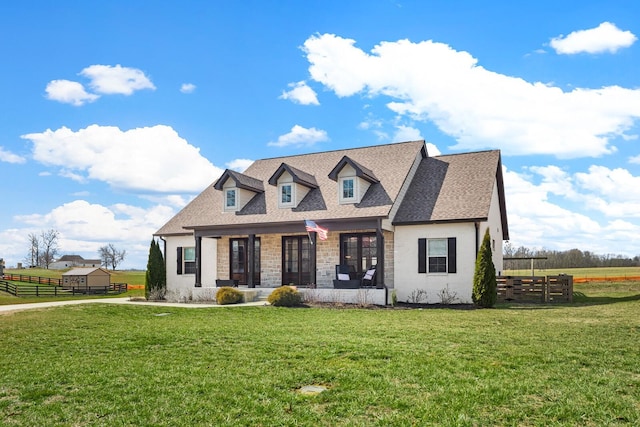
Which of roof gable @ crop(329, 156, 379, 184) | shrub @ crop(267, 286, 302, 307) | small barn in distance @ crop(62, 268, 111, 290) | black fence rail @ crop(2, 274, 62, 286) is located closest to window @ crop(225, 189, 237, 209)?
roof gable @ crop(329, 156, 379, 184)

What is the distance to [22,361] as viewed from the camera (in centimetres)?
973

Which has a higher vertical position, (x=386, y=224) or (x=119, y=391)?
(x=386, y=224)

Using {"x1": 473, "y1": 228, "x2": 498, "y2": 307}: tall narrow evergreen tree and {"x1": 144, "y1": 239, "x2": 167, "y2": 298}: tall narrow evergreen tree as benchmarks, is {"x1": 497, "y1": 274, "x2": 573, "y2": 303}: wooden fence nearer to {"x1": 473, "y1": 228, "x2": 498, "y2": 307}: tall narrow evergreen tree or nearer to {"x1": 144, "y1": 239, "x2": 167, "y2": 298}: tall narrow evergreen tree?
{"x1": 473, "y1": 228, "x2": 498, "y2": 307}: tall narrow evergreen tree

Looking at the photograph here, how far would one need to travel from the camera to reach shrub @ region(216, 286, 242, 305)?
73.1ft

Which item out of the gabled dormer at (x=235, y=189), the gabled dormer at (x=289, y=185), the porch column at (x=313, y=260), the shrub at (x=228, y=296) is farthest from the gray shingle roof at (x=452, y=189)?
the gabled dormer at (x=235, y=189)

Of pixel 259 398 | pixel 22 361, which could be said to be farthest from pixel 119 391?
pixel 22 361

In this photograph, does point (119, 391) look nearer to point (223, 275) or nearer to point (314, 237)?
point (314, 237)

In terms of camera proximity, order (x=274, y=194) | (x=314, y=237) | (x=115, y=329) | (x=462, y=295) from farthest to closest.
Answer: (x=274, y=194)
(x=314, y=237)
(x=462, y=295)
(x=115, y=329)

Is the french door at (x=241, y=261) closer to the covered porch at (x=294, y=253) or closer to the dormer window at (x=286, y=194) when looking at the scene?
the covered porch at (x=294, y=253)

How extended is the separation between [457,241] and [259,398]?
16.1m

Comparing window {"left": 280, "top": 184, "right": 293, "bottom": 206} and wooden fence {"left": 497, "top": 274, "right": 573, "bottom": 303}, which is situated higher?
window {"left": 280, "top": 184, "right": 293, "bottom": 206}

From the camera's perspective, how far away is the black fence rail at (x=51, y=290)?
40.6 meters

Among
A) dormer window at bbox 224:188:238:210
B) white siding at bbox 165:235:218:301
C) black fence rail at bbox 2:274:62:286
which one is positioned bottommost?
black fence rail at bbox 2:274:62:286

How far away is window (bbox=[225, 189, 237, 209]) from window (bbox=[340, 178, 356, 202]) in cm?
563
